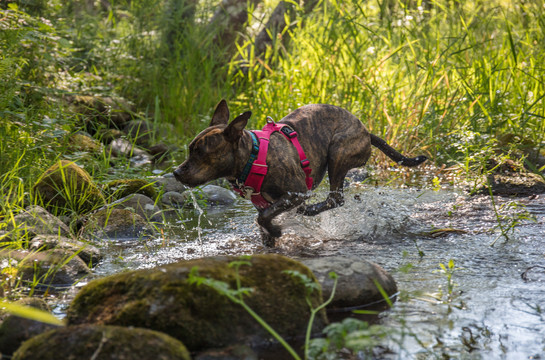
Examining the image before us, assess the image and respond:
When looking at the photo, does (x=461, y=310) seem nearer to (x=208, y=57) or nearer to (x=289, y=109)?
(x=289, y=109)

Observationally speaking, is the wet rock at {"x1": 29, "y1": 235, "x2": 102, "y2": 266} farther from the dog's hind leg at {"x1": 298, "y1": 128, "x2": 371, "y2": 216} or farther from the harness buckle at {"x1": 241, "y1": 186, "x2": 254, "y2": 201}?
the dog's hind leg at {"x1": 298, "y1": 128, "x2": 371, "y2": 216}

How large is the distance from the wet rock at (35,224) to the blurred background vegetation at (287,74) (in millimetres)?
447

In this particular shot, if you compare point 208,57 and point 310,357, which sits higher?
point 208,57

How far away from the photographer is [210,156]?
450 cm

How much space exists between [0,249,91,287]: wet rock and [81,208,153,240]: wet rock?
42.9 inches

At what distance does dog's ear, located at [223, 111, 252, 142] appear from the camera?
4.37 m

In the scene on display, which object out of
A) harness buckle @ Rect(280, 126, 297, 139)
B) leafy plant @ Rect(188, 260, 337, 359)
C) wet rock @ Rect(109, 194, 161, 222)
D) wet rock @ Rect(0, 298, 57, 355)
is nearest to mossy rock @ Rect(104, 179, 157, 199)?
wet rock @ Rect(109, 194, 161, 222)

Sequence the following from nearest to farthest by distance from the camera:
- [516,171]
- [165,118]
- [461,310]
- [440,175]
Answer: [461,310]
[516,171]
[440,175]
[165,118]

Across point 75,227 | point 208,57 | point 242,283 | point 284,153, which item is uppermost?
point 208,57

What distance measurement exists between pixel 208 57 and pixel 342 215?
18.6ft

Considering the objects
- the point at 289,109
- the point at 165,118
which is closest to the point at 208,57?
the point at 165,118

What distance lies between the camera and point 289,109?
824 cm

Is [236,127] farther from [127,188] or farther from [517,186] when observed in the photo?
[517,186]

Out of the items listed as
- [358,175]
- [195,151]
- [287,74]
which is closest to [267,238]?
[195,151]
